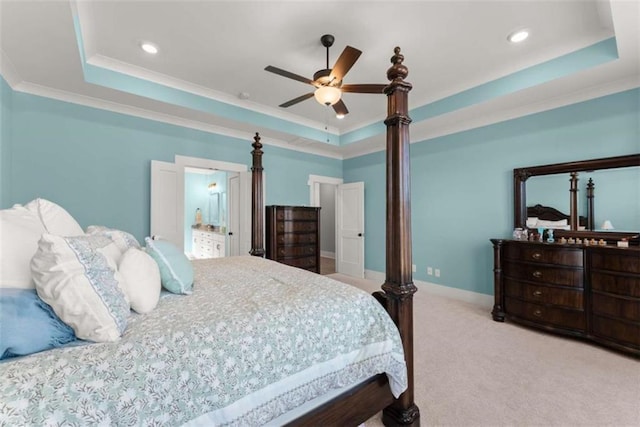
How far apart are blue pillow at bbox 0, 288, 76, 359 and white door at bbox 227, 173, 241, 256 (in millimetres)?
3638

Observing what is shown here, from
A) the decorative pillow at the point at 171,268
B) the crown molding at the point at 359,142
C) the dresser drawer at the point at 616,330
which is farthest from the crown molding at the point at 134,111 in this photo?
the dresser drawer at the point at 616,330

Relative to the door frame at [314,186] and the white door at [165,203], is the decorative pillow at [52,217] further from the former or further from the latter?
the door frame at [314,186]

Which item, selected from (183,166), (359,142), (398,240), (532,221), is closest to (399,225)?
(398,240)

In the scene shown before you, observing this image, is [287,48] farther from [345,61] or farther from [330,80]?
[345,61]

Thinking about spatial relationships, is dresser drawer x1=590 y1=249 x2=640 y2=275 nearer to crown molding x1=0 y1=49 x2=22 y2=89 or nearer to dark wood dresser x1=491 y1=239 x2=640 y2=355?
dark wood dresser x1=491 y1=239 x2=640 y2=355

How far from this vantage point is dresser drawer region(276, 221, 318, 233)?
437 centimetres

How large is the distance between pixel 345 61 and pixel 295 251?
3034 mm

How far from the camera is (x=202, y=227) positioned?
7.15 metres

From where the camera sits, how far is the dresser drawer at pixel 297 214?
14.3 ft

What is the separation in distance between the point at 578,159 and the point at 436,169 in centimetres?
165

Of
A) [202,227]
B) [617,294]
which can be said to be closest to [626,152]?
[617,294]

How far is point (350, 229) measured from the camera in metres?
5.50

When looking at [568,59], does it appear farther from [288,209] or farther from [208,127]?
[208,127]

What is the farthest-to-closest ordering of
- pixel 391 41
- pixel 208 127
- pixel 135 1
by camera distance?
1. pixel 208 127
2. pixel 391 41
3. pixel 135 1
